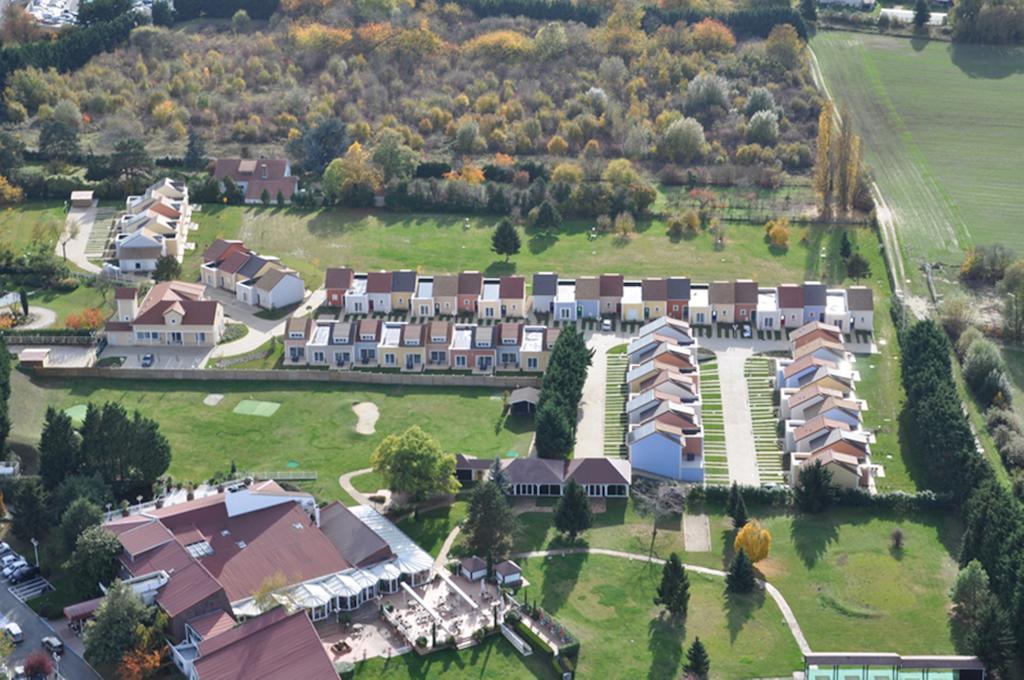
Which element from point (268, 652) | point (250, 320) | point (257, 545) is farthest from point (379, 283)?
point (268, 652)

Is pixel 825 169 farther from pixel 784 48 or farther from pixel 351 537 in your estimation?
A: pixel 351 537

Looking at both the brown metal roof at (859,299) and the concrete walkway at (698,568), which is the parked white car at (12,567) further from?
the brown metal roof at (859,299)

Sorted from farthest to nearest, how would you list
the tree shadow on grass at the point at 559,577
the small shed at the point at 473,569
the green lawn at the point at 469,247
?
1. the green lawn at the point at 469,247
2. the small shed at the point at 473,569
3. the tree shadow on grass at the point at 559,577

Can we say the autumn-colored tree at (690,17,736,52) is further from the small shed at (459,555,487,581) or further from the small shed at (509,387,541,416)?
the small shed at (459,555,487,581)

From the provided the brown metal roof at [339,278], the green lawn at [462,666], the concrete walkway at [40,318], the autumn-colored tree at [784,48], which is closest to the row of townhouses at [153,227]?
the concrete walkway at [40,318]

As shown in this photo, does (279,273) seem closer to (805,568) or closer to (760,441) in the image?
(760,441)

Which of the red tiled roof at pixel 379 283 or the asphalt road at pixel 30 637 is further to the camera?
the red tiled roof at pixel 379 283

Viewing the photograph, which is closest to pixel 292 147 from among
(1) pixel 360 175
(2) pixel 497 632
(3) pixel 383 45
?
(1) pixel 360 175
